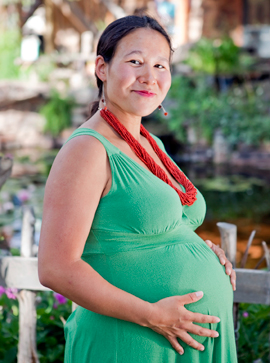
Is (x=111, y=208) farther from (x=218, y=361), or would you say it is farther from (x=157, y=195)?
(x=218, y=361)

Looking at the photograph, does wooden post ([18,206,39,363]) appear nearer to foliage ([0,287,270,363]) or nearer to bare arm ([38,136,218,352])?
foliage ([0,287,270,363])

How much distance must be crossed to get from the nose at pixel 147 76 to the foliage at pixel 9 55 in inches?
498

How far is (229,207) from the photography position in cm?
659

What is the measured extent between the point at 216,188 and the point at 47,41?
38.4 ft

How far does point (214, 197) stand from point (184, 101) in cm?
462

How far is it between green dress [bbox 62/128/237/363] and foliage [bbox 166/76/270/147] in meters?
8.77

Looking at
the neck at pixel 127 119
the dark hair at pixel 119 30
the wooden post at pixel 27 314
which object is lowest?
the wooden post at pixel 27 314

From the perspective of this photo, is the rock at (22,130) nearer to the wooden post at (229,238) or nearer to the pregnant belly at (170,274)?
the wooden post at (229,238)

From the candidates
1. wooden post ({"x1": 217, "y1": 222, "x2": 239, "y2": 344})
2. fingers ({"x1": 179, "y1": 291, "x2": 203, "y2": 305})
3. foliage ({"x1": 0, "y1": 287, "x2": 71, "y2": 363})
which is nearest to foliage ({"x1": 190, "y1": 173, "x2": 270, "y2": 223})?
foliage ({"x1": 0, "y1": 287, "x2": 71, "y2": 363})

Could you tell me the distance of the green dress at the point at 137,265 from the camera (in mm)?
1292

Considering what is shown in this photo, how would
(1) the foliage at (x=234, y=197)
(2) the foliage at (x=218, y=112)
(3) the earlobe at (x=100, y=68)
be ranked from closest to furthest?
(3) the earlobe at (x=100, y=68) → (1) the foliage at (x=234, y=197) → (2) the foliage at (x=218, y=112)

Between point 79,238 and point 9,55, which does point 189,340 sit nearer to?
point 79,238

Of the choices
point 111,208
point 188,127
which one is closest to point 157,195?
point 111,208

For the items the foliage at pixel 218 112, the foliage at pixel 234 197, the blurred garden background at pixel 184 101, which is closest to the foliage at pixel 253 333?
the blurred garden background at pixel 184 101
